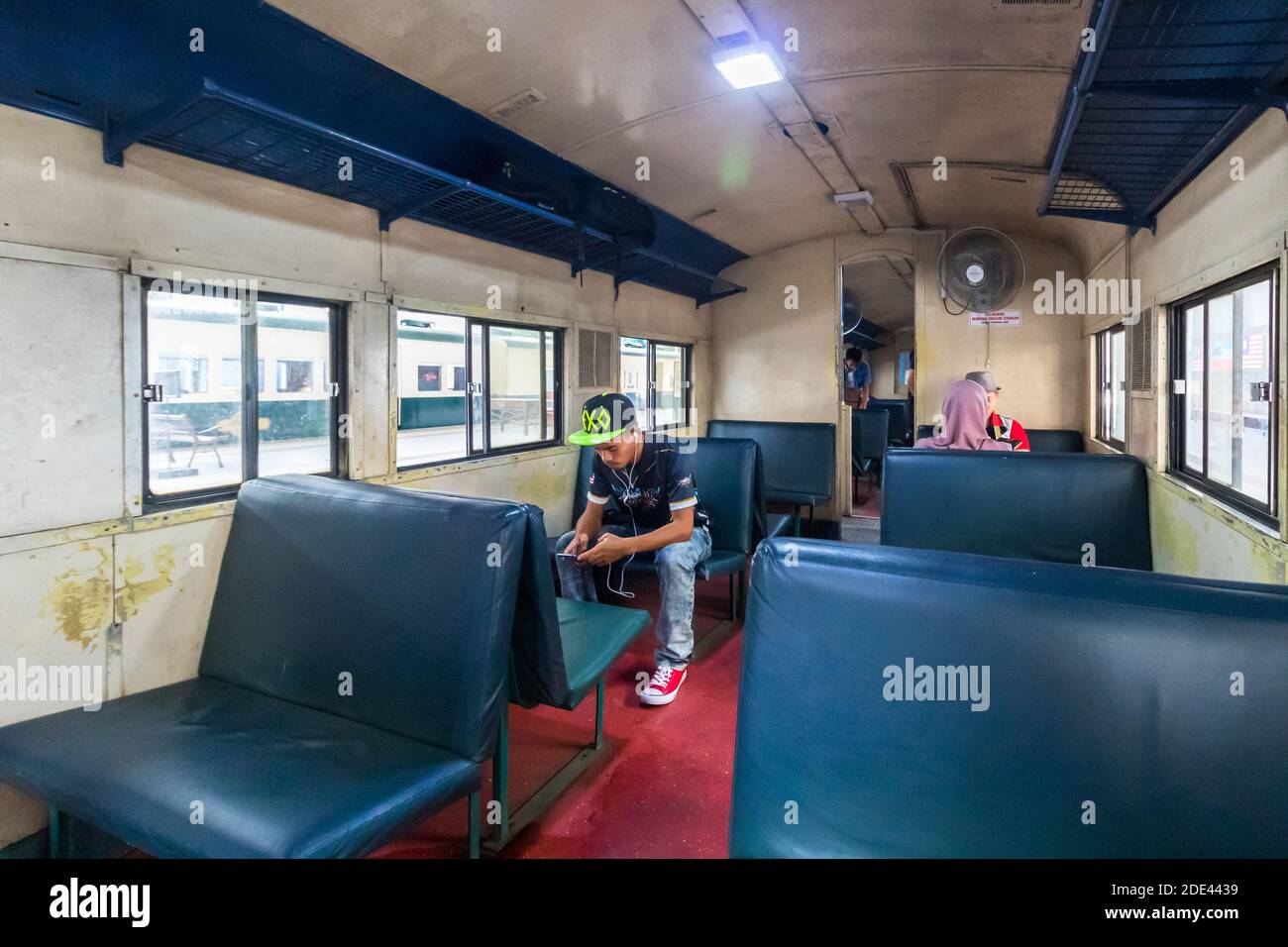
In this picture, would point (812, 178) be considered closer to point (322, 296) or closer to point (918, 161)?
point (918, 161)

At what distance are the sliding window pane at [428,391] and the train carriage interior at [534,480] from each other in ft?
0.09

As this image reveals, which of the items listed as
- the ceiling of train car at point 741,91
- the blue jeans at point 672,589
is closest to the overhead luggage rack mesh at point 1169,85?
the ceiling of train car at point 741,91

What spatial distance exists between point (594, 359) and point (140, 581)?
3681 millimetres

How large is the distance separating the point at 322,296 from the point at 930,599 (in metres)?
3.01

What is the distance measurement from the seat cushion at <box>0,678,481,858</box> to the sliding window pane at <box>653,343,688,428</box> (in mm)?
5103

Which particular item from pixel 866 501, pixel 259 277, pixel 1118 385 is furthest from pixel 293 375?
pixel 866 501

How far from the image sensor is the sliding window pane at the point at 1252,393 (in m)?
2.51

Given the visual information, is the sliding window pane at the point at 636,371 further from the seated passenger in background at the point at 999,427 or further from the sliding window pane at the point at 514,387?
the seated passenger in background at the point at 999,427

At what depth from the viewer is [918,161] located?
4.75 metres

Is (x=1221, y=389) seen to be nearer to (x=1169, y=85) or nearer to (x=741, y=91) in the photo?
(x=1169, y=85)

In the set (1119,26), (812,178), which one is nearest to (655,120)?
(812,178)

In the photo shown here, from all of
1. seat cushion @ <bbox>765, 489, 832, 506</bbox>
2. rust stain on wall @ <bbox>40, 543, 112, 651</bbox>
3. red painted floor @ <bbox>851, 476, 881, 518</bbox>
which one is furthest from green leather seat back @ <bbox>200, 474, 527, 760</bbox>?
red painted floor @ <bbox>851, 476, 881, 518</bbox>

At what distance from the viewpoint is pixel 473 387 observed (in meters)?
4.49

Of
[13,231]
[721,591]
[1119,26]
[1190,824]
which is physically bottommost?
[721,591]
